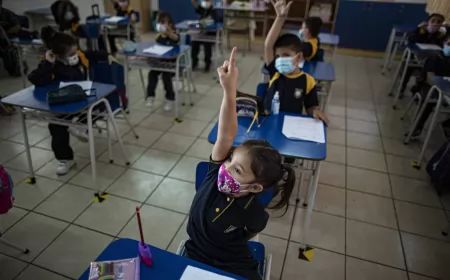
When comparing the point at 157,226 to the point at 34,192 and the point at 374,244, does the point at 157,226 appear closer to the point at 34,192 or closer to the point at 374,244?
the point at 34,192

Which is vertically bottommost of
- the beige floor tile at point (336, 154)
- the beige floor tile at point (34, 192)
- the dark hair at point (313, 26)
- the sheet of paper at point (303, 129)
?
the beige floor tile at point (34, 192)

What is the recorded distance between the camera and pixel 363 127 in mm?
3658

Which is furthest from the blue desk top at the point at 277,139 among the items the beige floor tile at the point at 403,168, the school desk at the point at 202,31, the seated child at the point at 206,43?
the seated child at the point at 206,43

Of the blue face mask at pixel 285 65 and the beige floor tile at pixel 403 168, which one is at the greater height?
the blue face mask at pixel 285 65

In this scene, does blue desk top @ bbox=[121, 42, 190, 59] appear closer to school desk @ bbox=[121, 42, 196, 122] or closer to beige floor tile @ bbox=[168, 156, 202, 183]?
school desk @ bbox=[121, 42, 196, 122]

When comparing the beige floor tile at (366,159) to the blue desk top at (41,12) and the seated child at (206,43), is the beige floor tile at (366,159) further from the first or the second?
the blue desk top at (41,12)

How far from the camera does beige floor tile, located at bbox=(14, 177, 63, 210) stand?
92.0 inches

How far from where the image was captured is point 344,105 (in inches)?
166

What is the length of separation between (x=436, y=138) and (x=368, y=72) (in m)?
2.34

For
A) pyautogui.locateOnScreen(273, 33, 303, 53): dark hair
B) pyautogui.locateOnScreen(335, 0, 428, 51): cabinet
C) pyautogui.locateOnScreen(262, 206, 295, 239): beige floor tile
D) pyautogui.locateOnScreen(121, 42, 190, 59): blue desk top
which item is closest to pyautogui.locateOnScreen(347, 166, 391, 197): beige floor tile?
pyautogui.locateOnScreen(262, 206, 295, 239): beige floor tile

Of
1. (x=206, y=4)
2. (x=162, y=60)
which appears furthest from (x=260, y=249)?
(x=206, y=4)

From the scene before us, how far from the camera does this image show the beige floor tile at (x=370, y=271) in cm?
191

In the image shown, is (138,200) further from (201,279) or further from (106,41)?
(106,41)

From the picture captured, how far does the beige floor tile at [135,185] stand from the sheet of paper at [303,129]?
1208 mm
